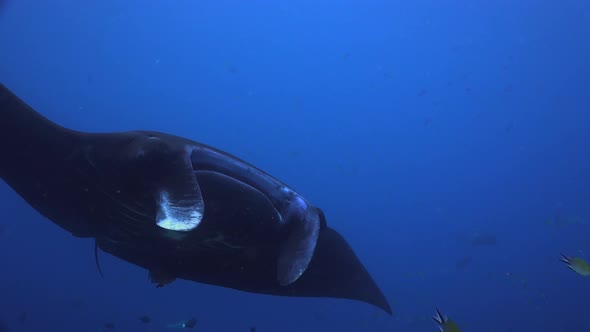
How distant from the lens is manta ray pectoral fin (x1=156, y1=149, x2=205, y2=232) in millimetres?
2115

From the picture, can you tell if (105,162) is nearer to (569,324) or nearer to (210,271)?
(210,271)

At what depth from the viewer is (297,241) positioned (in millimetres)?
2477

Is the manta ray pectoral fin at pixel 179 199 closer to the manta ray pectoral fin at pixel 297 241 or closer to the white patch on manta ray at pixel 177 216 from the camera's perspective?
the white patch on manta ray at pixel 177 216

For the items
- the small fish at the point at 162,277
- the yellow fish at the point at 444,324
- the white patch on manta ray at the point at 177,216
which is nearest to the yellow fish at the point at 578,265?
the yellow fish at the point at 444,324

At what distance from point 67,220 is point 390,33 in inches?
1587

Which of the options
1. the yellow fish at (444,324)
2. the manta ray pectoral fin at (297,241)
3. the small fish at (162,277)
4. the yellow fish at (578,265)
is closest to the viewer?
the manta ray pectoral fin at (297,241)

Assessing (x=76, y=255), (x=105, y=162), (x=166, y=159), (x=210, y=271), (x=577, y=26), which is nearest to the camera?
(x=166, y=159)

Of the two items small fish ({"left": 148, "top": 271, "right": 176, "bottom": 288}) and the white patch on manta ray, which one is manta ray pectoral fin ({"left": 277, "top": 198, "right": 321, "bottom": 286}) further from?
small fish ({"left": 148, "top": 271, "right": 176, "bottom": 288})

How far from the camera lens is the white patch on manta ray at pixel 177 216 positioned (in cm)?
212

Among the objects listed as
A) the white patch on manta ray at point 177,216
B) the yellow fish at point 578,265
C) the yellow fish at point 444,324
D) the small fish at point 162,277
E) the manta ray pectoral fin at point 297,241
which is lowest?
the yellow fish at point 444,324

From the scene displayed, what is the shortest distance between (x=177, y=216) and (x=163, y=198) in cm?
15

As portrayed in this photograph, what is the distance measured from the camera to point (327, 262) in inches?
147

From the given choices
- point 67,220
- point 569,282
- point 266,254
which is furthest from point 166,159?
point 569,282

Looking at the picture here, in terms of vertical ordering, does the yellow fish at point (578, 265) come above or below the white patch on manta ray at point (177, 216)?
below
